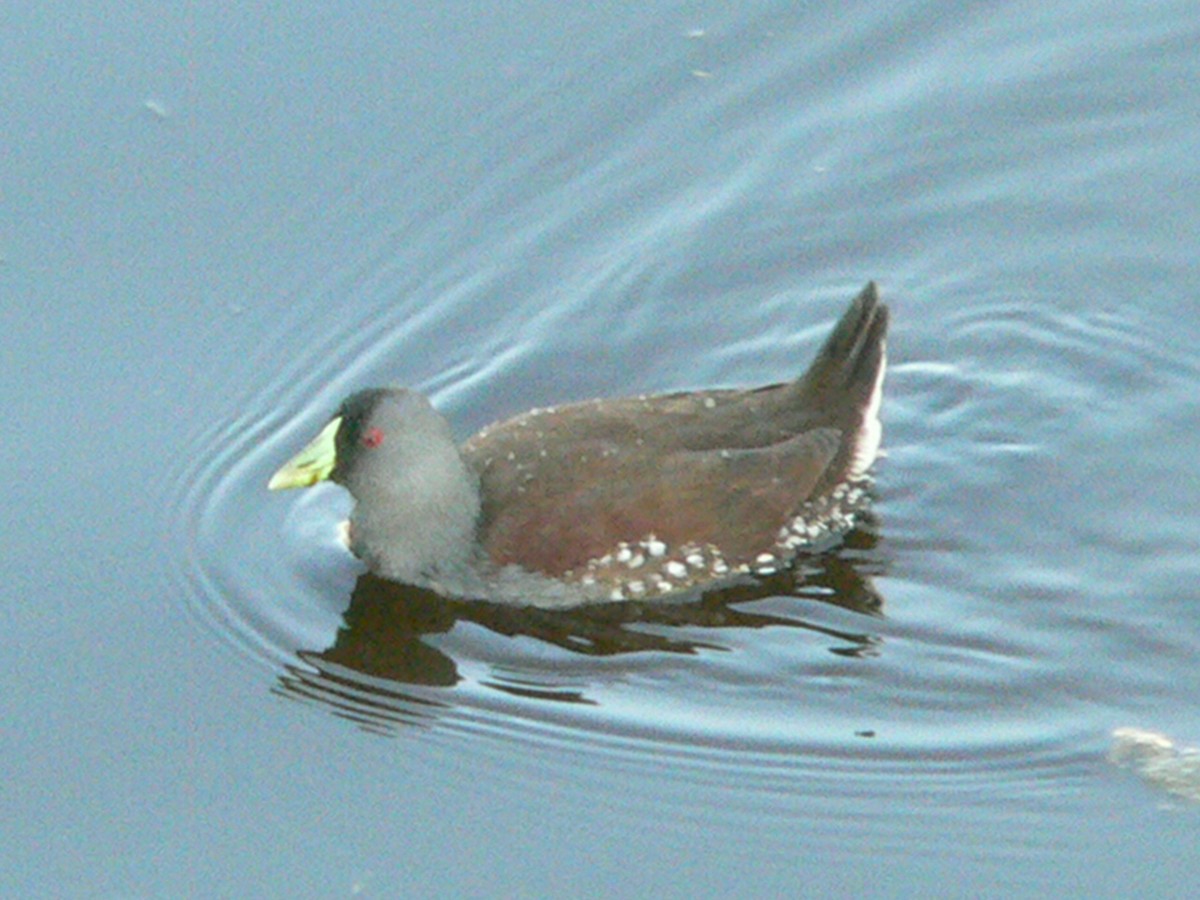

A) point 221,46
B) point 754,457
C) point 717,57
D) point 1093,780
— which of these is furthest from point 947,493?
point 221,46

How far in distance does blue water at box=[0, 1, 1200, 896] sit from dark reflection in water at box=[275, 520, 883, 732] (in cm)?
2

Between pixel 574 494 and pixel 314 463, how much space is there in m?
1.02

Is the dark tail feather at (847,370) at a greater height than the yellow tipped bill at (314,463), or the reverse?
the dark tail feather at (847,370)

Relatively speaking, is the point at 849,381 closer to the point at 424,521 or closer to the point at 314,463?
the point at 424,521

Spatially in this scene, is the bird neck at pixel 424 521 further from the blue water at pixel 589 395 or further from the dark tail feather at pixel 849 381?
the dark tail feather at pixel 849 381

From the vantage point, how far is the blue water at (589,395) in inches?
325

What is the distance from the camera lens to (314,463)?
950cm

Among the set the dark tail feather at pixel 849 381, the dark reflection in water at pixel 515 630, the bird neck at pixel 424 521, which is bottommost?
the dark reflection in water at pixel 515 630

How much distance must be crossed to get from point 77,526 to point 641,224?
297 centimetres

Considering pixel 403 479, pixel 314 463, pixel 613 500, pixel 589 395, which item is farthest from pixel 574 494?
pixel 589 395

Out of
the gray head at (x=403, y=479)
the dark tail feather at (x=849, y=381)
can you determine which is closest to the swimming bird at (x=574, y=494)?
the gray head at (x=403, y=479)

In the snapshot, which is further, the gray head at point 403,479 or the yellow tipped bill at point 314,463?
the yellow tipped bill at point 314,463

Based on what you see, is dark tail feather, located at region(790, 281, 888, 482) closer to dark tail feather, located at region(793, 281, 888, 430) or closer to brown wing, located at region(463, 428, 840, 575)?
dark tail feather, located at region(793, 281, 888, 430)

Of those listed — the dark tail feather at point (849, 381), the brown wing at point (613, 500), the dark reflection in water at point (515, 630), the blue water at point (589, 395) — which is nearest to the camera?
the blue water at point (589, 395)
